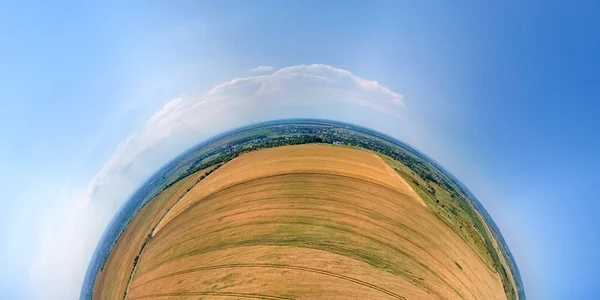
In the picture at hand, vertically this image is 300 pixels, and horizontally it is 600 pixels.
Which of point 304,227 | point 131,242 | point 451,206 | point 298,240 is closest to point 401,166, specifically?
point 451,206

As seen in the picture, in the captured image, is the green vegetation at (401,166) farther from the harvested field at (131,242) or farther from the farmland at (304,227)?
the harvested field at (131,242)

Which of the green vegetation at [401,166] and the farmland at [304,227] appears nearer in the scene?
the farmland at [304,227]

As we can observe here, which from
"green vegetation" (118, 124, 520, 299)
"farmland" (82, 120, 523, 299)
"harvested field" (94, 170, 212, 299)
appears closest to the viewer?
"harvested field" (94, 170, 212, 299)

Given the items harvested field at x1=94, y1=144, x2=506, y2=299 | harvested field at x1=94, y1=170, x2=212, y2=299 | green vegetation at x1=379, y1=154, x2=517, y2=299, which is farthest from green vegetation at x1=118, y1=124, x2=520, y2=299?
harvested field at x1=94, y1=170, x2=212, y2=299

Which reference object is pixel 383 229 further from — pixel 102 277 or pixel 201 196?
pixel 102 277

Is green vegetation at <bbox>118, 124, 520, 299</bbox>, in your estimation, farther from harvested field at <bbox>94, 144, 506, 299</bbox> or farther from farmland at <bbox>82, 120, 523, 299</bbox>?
harvested field at <bbox>94, 144, 506, 299</bbox>

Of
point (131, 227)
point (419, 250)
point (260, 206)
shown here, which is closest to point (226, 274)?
point (260, 206)

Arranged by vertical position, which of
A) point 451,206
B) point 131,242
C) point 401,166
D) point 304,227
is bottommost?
point 131,242

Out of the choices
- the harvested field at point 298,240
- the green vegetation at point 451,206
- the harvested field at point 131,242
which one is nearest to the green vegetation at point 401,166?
the green vegetation at point 451,206

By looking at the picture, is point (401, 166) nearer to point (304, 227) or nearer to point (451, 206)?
point (451, 206)
